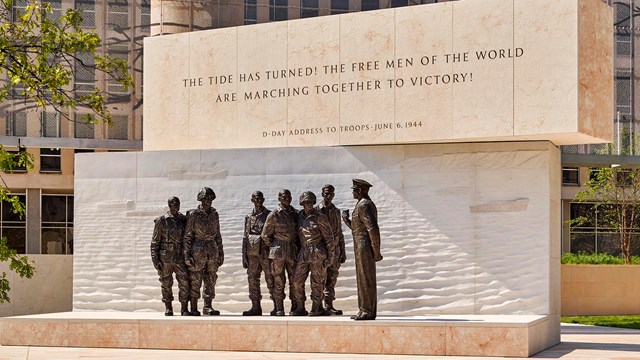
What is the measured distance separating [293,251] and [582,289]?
47.6ft

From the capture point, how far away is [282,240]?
64.6ft

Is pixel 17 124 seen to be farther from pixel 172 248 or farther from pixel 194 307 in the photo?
pixel 194 307

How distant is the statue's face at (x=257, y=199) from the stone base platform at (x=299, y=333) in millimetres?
1954

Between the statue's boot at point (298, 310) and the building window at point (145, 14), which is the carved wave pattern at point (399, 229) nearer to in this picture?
the statue's boot at point (298, 310)

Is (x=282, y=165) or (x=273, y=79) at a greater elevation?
(x=273, y=79)

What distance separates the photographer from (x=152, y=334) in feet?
63.0

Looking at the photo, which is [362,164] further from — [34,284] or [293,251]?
[34,284]

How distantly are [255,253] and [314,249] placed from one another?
116 cm

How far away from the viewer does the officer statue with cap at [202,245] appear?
786 inches

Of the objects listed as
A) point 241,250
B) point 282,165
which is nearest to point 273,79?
point 282,165

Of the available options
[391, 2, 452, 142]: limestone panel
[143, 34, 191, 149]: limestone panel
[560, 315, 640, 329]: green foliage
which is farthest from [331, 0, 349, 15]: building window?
[391, 2, 452, 142]: limestone panel

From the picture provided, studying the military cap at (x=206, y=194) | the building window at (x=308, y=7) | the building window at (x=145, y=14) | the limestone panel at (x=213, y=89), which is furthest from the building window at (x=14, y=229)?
the military cap at (x=206, y=194)

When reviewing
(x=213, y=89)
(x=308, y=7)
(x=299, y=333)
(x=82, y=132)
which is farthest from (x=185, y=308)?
(x=308, y=7)

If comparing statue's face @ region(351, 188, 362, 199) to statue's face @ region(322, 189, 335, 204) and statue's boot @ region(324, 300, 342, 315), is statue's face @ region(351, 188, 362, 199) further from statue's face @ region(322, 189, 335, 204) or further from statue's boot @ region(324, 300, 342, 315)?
statue's boot @ region(324, 300, 342, 315)
